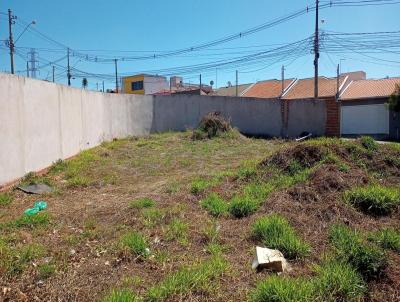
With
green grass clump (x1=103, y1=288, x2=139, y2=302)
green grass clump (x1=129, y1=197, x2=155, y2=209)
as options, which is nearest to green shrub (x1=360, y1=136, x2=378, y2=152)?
green grass clump (x1=129, y1=197, x2=155, y2=209)

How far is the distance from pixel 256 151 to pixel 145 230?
7636mm

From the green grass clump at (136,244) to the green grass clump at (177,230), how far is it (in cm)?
29

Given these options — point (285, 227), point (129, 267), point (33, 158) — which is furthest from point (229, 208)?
point (33, 158)

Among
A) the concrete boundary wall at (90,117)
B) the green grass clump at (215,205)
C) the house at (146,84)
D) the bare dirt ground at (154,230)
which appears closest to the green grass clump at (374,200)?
the bare dirt ground at (154,230)

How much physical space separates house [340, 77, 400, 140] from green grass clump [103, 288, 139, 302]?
2218 centimetres

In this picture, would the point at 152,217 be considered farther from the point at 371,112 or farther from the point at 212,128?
the point at 371,112

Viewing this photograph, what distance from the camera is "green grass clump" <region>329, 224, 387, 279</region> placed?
2.91 meters

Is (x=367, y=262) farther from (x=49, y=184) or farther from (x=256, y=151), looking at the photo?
(x=256, y=151)

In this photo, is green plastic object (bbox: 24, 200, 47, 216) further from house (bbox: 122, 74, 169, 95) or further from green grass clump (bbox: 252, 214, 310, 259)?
house (bbox: 122, 74, 169, 95)

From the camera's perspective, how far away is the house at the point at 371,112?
73.7ft

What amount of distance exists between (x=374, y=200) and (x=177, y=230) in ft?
7.48

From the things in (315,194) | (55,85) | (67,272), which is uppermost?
(55,85)

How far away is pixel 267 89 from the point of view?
3328cm

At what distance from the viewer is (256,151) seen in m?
11.3
